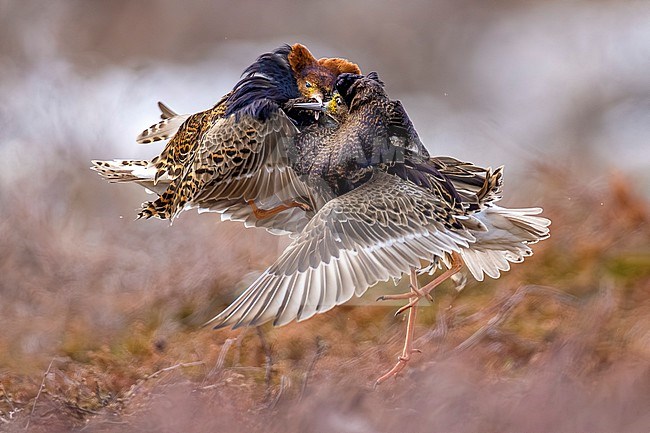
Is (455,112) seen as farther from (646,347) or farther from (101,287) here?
(101,287)

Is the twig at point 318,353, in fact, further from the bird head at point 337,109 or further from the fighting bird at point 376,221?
the bird head at point 337,109

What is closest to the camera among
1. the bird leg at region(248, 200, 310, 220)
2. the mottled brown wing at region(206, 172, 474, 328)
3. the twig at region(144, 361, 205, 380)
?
the mottled brown wing at region(206, 172, 474, 328)

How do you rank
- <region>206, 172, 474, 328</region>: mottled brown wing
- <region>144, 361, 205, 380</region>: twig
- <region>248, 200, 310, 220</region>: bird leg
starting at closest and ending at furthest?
<region>206, 172, 474, 328</region>: mottled brown wing
<region>248, 200, 310, 220</region>: bird leg
<region>144, 361, 205, 380</region>: twig

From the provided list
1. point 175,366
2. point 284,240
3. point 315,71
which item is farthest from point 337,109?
point 175,366

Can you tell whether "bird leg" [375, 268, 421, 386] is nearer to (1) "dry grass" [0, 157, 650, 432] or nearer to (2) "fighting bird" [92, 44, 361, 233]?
(1) "dry grass" [0, 157, 650, 432]

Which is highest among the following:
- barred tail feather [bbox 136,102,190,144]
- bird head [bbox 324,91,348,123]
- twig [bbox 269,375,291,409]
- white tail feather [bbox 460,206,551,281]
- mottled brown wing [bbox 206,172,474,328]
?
barred tail feather [bbox 136,102,190,144]

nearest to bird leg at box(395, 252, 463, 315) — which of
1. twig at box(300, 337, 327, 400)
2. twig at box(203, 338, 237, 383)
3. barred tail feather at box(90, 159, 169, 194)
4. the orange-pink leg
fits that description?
the orange-pink leg
